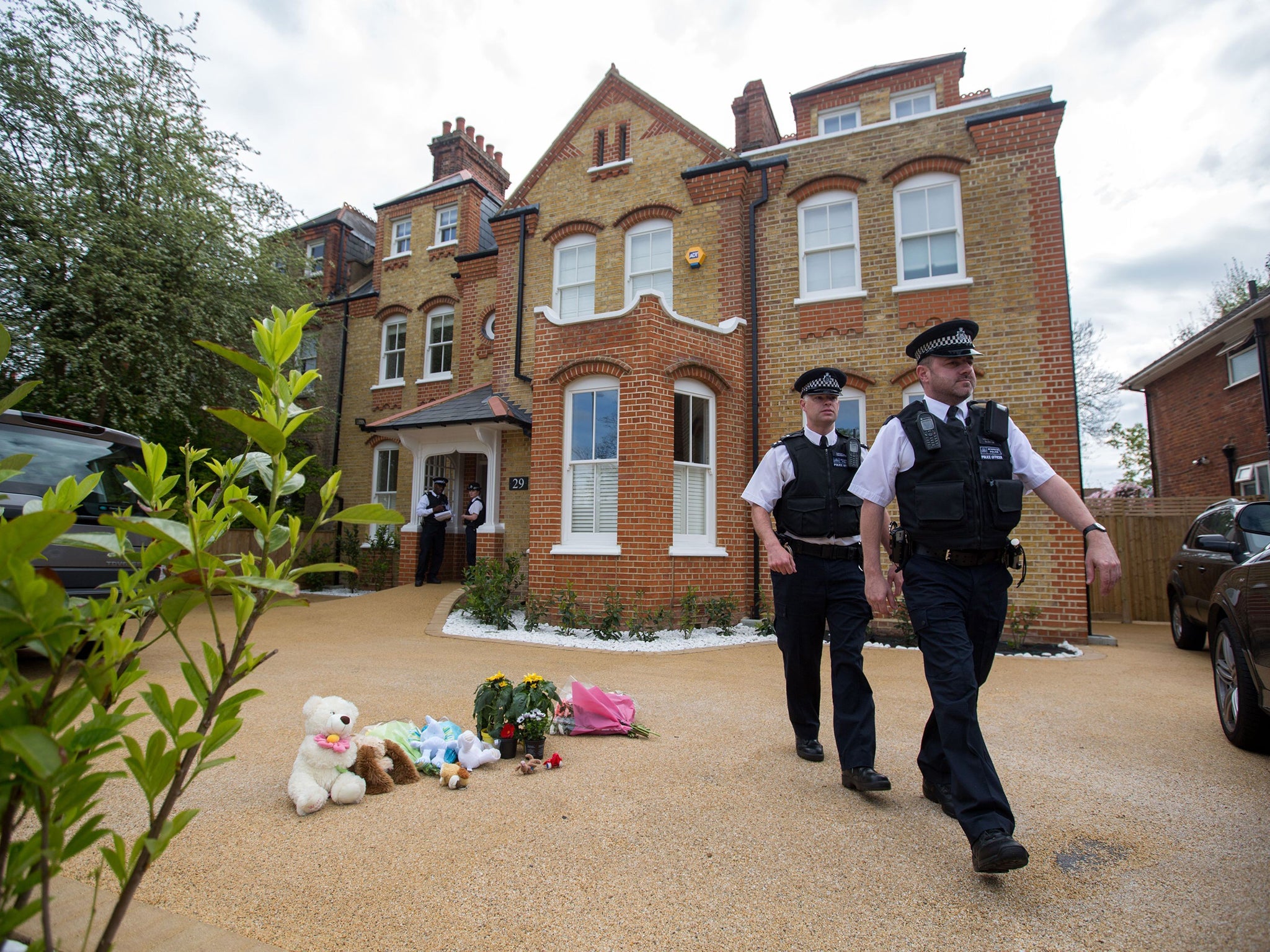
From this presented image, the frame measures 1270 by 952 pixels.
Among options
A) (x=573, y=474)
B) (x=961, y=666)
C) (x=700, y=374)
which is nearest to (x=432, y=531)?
(x=573, y=474)

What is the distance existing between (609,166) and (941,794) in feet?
36.3

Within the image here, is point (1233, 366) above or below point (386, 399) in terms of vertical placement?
above

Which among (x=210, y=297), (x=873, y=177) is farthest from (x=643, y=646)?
(x=210, y=297)

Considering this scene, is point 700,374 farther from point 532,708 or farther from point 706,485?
point 532,708

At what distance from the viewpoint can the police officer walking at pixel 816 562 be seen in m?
3.47

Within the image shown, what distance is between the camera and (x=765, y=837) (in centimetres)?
278

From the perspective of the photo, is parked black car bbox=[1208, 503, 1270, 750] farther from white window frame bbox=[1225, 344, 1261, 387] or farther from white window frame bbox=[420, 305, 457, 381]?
white window frame bbox=[420, 305, 457, 381]

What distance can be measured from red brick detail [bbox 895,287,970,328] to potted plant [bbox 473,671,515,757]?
788 centimetres

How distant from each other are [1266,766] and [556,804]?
3.94 meters

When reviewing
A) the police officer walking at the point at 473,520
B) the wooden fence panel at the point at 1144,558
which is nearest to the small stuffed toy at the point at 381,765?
the police officer walking at the point at 473,520

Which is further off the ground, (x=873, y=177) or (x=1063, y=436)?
(x=873, y=177)

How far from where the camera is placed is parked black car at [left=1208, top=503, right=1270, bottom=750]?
3.60m

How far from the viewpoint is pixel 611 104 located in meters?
11.9

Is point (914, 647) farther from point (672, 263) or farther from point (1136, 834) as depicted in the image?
point (672, 263)
